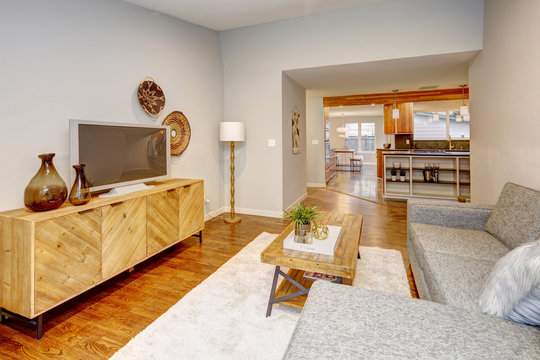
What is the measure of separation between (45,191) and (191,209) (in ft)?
4.80

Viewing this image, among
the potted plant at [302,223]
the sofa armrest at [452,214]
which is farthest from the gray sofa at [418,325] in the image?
the potted plant at [302,223]

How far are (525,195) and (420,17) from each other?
2.66 metres

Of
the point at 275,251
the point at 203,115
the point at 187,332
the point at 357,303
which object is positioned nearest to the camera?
the point at 357,303

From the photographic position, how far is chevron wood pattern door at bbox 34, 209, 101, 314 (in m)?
1.79

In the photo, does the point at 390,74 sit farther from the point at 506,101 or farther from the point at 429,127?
the point at 429,127

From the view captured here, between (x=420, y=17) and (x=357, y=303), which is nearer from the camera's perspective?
(x=357, y=303)

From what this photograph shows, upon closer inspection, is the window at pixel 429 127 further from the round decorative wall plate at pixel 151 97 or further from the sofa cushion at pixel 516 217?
A: the round decorative wall plate at pixel 151 97

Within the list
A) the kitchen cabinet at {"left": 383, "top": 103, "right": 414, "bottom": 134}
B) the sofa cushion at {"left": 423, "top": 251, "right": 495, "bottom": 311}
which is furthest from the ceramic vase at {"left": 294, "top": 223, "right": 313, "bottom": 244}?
the kitchen cabinet at {"left": 383, "top": 103, "right": 414, "bottom": 134}

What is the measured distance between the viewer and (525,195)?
1994 mm

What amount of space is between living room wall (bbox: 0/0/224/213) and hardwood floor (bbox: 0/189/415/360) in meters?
0.92

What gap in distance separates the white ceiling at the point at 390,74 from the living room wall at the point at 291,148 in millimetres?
214

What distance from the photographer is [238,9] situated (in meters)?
3.65

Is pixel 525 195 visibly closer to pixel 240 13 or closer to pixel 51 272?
pixel 51 272

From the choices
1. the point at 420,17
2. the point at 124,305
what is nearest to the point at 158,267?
the point at 124,305
